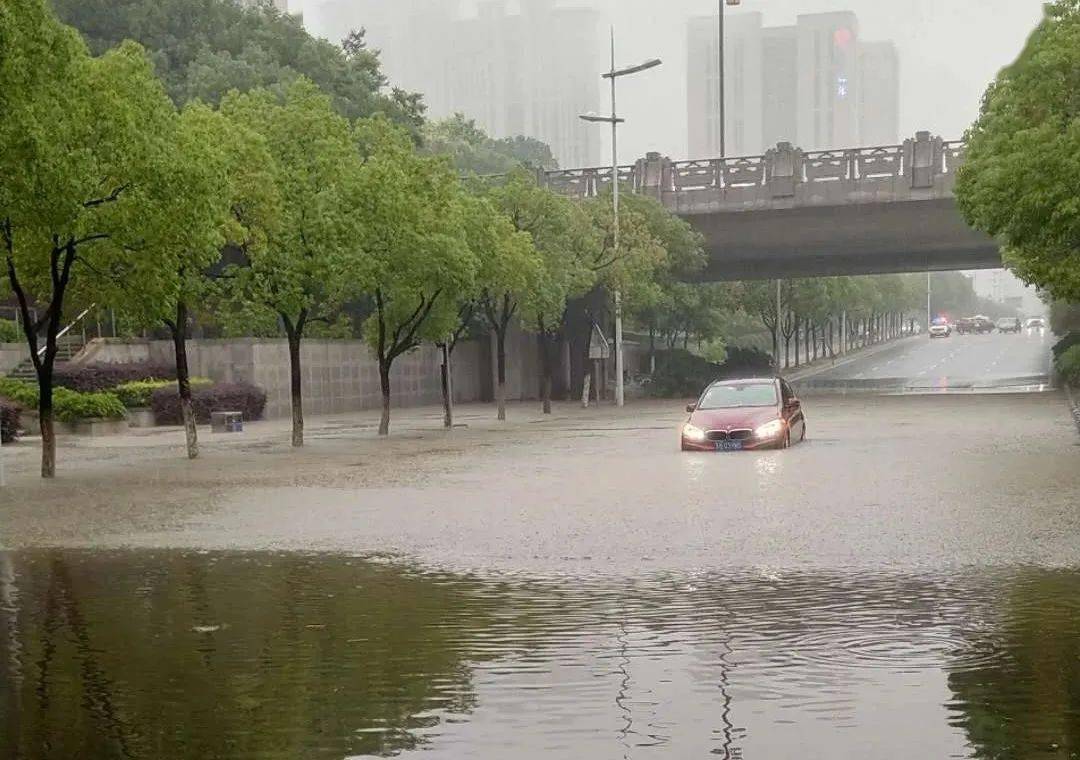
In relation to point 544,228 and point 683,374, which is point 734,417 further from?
point 683,374

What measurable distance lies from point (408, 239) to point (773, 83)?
519 ft

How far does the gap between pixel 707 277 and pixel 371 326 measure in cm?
2737

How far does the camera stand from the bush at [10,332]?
134 ft

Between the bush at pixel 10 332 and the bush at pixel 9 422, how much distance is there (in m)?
8.00

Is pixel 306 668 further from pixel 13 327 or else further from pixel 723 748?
pixel 13 327

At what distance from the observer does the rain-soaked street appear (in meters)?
6.61

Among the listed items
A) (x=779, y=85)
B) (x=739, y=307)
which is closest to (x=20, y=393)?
(x=739, y=307)

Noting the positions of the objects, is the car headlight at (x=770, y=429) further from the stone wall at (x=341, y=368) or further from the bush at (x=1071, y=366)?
the bush at (x=1071, y=366)

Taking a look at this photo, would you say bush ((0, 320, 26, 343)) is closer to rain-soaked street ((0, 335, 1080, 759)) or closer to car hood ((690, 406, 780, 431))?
rain-soaked street ((0, 335, 1080, 759))

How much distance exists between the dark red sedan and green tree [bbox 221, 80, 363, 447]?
791 centimetres

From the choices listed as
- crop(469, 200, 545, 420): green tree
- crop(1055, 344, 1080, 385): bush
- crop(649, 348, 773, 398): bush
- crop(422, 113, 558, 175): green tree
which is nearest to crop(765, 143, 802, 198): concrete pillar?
crop(469, 200, 545, 420): green tree

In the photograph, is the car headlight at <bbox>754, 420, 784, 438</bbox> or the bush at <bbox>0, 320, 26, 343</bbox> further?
the bush at <bbox>0, 320, 26, 343</bbox>

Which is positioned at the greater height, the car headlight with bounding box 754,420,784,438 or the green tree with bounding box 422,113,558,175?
the green tree with bounding box 422,113,558,175

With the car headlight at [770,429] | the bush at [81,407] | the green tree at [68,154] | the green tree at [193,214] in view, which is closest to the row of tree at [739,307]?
the bush at [81,407]
